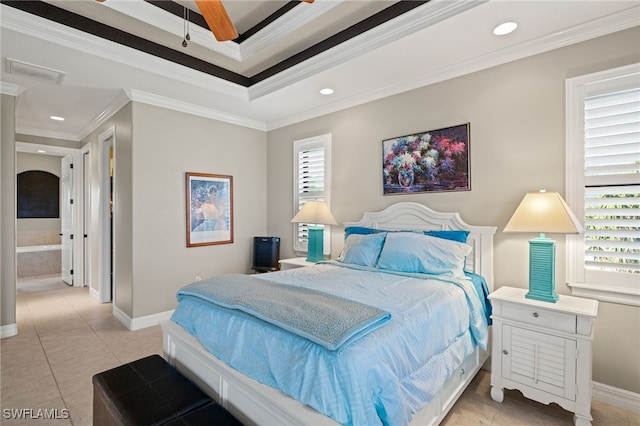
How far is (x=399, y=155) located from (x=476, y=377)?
7.07ft

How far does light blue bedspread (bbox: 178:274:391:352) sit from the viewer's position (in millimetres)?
1362

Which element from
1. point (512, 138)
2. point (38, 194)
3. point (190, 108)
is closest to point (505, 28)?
point (512, 138)

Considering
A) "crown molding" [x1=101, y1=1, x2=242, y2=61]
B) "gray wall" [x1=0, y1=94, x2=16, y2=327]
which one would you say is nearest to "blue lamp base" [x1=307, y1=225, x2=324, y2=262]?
"crown molding" [x1=101, y1=1, x2=242, y2=61]

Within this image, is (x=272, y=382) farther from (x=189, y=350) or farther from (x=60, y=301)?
(x=60, y=301)

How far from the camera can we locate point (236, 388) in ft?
5.17

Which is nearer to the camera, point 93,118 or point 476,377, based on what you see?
point 476,377

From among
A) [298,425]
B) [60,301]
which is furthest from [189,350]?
[60,301]

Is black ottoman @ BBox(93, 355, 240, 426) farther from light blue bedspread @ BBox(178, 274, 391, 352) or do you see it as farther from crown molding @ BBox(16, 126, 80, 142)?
crown molding @ BBox(16, 126, 80, 142)

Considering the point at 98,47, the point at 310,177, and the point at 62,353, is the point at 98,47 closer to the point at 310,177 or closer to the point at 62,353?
the point at 310,177

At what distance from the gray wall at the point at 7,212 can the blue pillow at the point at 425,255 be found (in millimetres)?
3994

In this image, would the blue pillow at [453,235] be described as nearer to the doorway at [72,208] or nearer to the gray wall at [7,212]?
the gray wall at [7,212]

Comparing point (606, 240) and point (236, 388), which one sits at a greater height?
point (606, 240)

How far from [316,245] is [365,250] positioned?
3.12ft

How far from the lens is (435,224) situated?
3068mm
